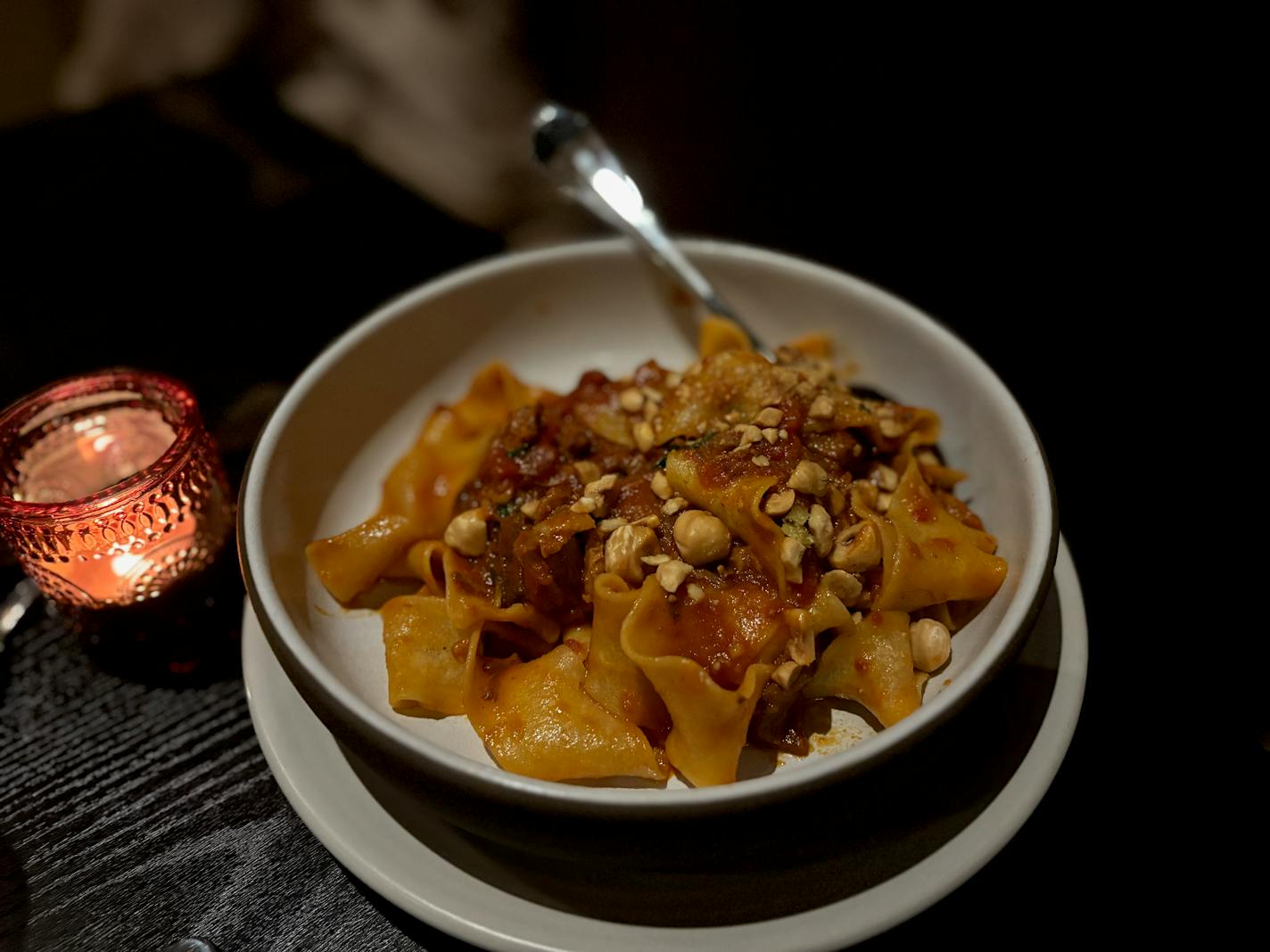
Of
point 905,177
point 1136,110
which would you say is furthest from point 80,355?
point 1136,110

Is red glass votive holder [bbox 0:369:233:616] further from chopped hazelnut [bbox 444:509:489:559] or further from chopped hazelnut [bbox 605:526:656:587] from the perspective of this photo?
chopped hazelnut [bbox 605:526:656:587]

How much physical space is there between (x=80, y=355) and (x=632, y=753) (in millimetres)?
2829

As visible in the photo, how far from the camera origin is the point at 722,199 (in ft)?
14.9

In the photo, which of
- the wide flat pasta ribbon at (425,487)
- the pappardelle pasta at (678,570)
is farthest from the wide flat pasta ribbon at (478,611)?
the wide flat pasta ribbon at (425,487)

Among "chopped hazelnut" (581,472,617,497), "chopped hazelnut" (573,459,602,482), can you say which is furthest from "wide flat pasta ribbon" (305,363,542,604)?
"chopped hazelnut" (581,472,617,497)

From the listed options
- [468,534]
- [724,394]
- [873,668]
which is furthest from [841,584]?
[468,534]

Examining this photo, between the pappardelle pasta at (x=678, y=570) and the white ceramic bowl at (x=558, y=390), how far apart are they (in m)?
0.11

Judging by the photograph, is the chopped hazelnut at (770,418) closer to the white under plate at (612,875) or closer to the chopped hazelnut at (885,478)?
the chopped hazelnut at (885,478)

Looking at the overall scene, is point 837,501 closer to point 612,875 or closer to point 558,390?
point 612,875

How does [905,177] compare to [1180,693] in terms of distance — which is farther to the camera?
[905,177]

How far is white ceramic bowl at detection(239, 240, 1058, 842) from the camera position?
1870mm

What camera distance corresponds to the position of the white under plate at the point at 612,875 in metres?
1.92

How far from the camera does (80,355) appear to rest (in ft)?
11.9

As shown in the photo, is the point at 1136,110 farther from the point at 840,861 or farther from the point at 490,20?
the point at 840,861
